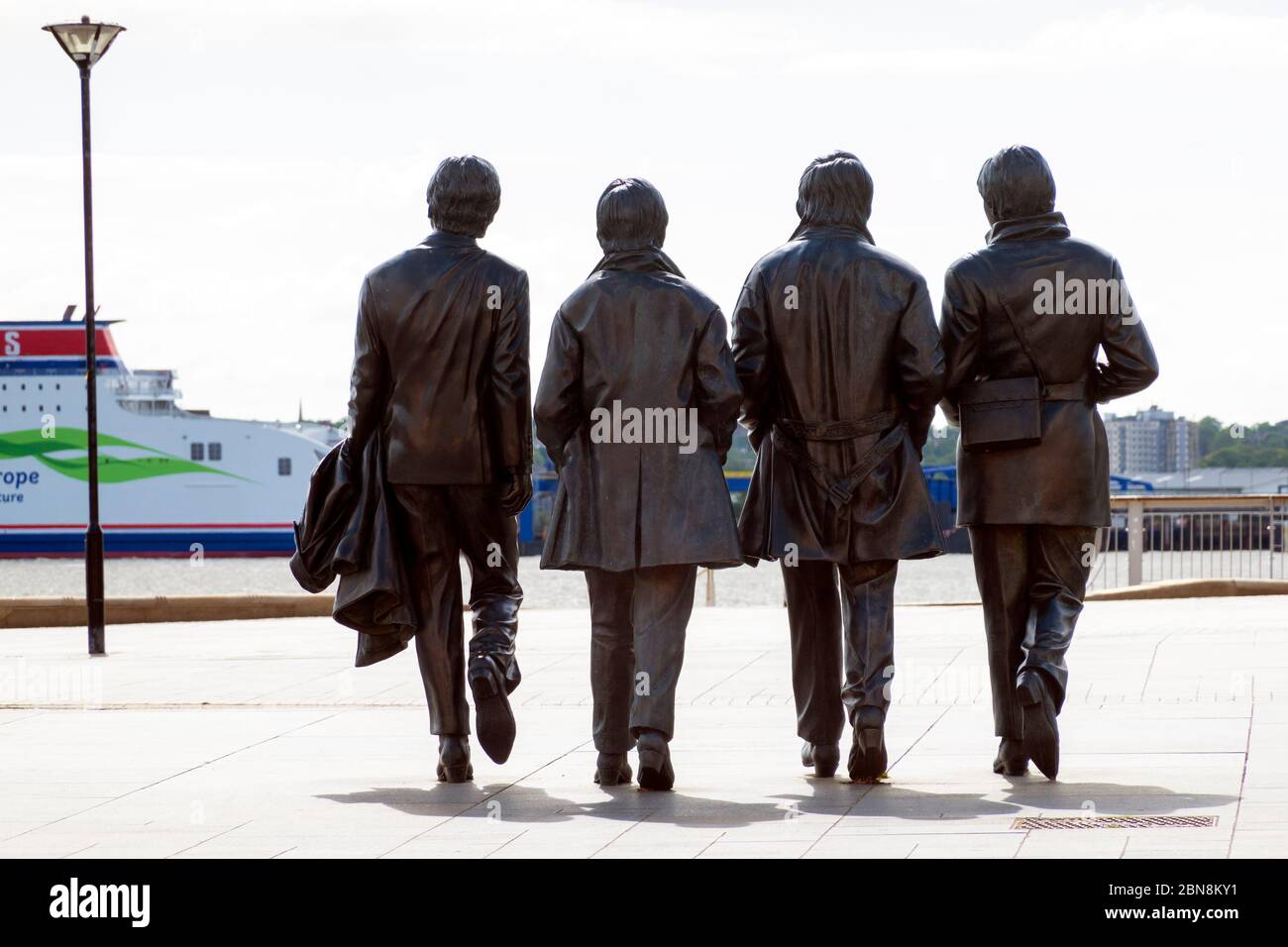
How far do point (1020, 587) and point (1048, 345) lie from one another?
0.82m

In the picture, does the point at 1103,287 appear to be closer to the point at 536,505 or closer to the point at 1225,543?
the point at 1225,543

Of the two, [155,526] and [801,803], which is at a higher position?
[801,803]

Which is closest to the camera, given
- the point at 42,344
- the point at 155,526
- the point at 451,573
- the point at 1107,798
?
the point at 1107,798

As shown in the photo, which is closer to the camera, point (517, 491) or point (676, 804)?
point (676, 804)

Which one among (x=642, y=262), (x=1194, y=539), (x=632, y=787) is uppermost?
(x=642, y=262)

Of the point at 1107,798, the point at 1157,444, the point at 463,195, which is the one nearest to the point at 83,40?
the point at 463,195

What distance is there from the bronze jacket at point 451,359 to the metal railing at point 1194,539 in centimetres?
1154

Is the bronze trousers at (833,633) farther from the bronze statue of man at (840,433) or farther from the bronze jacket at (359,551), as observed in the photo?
the bronze jacket at (359,551)

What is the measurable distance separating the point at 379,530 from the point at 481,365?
0.67 meters

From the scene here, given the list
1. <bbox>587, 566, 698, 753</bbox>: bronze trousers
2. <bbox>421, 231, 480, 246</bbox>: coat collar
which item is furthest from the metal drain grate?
<bbox>421, 231, 480, 246</bbox>: coat collar

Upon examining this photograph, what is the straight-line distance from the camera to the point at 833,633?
671 cm

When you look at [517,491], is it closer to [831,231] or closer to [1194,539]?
[831,231]

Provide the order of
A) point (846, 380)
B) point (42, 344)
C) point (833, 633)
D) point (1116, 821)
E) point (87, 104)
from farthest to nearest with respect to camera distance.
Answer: point (42, 344), point (87, 104), point (833, 633), point (846, 380), point (1116, 821)

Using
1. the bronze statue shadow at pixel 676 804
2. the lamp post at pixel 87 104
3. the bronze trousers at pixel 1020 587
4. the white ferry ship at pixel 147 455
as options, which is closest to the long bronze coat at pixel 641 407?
the bronze statue shadow at pixel 676 804
